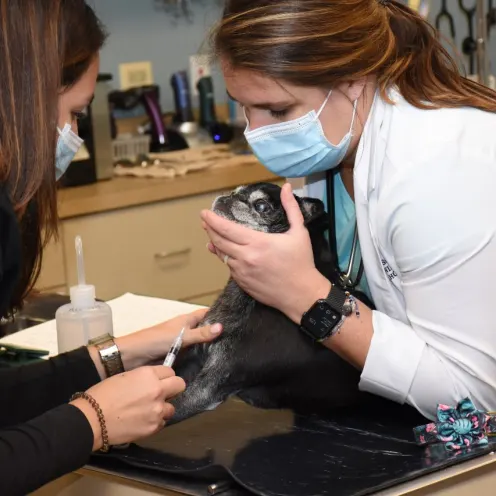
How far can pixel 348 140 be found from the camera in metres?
1.40

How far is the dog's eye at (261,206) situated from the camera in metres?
1.37

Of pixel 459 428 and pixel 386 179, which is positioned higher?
pixel 386 179

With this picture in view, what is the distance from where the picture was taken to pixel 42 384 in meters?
1.40

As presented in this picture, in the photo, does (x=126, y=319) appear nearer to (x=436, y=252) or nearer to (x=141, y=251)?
(x=436, y=252)

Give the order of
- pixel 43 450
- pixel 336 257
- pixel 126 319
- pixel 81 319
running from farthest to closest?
pixel 126 319, pixel 81 319, pixel 336 257, pixel 43 450

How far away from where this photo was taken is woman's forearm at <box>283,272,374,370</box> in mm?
1269

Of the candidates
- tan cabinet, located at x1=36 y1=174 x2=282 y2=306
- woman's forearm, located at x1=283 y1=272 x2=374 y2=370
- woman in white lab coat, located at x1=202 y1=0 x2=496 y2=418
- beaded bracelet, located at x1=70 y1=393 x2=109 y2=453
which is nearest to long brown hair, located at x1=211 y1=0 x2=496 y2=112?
woman in white lab coat, located at x1=202 y1=0 x2=496 y2=418

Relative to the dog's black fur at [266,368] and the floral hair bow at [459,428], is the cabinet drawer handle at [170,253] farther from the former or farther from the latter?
the floral hair bow at [459,428]

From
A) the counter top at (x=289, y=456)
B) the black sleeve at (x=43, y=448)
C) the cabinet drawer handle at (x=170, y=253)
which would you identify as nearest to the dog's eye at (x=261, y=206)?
the counter top at (x=289, y=456)

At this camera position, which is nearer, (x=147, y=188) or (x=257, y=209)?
(x=257, y=209)

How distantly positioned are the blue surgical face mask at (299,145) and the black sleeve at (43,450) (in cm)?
48

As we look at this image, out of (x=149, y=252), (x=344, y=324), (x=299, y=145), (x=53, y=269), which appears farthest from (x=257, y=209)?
(x=149, y=252)

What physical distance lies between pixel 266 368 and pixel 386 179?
0.29 meters

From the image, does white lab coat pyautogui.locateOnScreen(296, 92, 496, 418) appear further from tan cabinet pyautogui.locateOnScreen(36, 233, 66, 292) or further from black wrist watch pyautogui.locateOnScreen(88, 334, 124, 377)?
tan cabinet pyautogui.locateOnScreen(36, 233, 66, 292)
